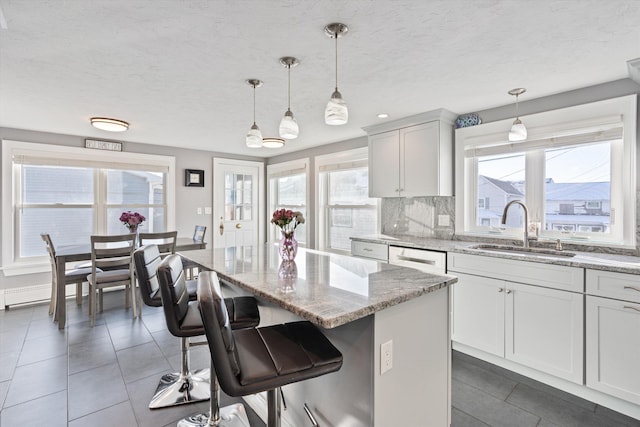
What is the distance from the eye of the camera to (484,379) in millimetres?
2332

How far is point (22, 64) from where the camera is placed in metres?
2.10

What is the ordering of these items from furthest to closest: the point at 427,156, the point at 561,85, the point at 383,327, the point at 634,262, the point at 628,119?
the point at 427,156, the point at 561,85, the point at 628,119, the point at 634,262, the point at 383,327

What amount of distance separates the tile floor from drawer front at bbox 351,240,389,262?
3.64 feet

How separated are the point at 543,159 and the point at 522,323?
1444 millimetres

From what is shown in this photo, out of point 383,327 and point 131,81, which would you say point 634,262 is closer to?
point 383,327

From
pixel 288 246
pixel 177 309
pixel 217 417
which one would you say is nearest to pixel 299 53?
pixel 288 246

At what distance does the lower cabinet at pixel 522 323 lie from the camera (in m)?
2.10

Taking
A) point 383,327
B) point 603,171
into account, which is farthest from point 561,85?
point 383,327

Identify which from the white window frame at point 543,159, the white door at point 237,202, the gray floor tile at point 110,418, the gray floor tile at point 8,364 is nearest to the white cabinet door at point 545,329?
the white window frame at point 543,159

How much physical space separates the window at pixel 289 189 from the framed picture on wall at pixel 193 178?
1263 mm

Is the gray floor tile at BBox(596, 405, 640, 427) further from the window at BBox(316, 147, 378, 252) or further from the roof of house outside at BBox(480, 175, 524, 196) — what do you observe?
Answer: the window at BBox(316, 147, 378, 252)

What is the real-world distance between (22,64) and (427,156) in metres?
3.29

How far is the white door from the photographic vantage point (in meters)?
5.54

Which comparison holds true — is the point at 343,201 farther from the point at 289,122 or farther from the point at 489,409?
the point at 489,409
